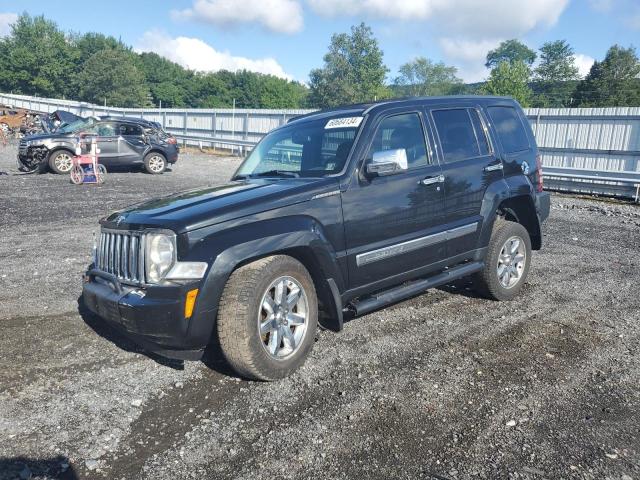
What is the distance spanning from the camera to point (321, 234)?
3895mm

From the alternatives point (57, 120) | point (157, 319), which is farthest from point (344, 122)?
point (57, 120)

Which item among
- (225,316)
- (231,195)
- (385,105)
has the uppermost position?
(385,105)

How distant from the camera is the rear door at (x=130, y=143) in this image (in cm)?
1756

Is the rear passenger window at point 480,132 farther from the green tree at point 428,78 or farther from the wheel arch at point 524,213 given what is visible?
the green tree at point 428,78

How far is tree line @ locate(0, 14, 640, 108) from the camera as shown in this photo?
228 feet

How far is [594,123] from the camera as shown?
14.7 metres

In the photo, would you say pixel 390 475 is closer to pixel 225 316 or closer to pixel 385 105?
pixel 225 316

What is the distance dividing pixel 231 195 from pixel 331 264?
95cm

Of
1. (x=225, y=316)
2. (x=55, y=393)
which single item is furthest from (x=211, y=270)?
(x=55, y=393)

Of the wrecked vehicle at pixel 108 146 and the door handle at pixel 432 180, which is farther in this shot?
the wrecked vehicle at pixel 108 146

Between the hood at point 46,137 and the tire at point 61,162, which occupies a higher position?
the hood at point 46,137

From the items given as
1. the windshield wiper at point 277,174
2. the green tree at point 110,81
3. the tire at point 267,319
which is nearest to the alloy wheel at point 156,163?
the windshield wiper at point 277,174

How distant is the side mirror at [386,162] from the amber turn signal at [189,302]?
1738mm

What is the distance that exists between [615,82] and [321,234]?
7518cm
